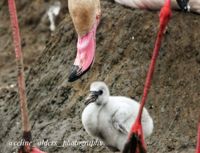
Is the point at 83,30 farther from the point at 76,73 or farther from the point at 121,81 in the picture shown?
the point at 121,81

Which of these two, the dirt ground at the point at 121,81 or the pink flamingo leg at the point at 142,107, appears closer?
the pink flamingo leg at the point at 142,107

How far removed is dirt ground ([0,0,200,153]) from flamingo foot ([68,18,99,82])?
2.65 ft

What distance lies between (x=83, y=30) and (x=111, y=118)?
540 millimetres

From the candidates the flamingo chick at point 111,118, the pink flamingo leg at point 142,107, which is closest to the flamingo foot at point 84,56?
the flamingo chick at point 111,118

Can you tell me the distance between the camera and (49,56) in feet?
23.1

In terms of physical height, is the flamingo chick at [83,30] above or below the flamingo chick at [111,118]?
above

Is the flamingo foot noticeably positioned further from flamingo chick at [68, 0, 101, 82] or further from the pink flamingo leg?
the pink flamingo leg

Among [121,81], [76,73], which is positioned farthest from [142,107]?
[121,81]

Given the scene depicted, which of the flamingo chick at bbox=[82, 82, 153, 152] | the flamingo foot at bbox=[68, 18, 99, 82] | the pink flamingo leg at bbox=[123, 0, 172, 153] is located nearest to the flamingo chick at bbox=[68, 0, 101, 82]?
the flamingo foot at bbox=[68, 18, 99, 82]

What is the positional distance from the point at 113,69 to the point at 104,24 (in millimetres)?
410

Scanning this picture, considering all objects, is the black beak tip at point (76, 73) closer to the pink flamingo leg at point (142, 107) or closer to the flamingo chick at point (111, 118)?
the flamingo chick at point (111, 118)

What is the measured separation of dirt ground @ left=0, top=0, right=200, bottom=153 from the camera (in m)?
6.24

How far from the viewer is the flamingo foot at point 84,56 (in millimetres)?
5512

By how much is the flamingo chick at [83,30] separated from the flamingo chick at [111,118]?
24 cm
